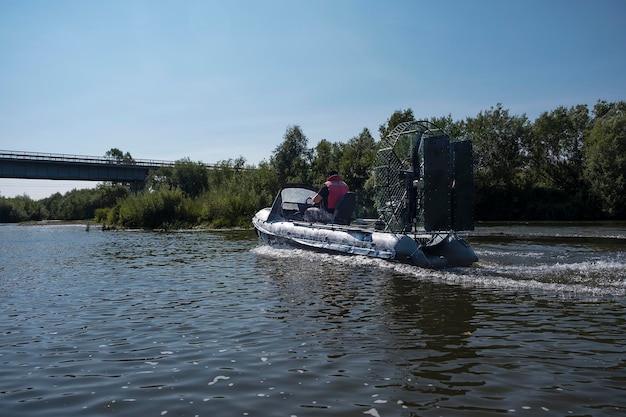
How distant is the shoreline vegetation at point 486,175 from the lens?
142 feet

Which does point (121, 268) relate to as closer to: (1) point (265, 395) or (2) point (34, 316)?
(2) point (34, 316)

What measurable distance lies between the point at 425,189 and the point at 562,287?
3979mm

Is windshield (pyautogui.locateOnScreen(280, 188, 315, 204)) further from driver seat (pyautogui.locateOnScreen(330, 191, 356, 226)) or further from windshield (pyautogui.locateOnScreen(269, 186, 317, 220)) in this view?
driver seat (pyautogui.locateOnScreen(330, 191, 356, 226))

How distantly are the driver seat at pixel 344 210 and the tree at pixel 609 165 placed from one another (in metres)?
35.1

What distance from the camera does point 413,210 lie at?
14.4 m

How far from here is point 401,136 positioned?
1483cm

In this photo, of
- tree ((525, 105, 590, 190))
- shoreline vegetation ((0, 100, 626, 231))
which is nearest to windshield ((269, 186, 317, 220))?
shoreline vegetation ((0, 100, 626, 231))

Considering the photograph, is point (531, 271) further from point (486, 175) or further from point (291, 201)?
point (486, 175)

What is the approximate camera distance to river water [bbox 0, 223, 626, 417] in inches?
→ 192

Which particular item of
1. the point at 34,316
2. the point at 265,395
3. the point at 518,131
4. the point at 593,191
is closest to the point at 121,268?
the point at 34,316

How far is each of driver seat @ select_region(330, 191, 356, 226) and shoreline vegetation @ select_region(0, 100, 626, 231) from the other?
2261 centimetres

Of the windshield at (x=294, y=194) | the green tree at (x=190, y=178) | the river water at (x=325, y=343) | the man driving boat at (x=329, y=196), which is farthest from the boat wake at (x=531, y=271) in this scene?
the green tree at (x=190, y=178)

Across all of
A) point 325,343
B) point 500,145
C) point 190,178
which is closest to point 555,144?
point 500,145

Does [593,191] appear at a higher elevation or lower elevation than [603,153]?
lower
